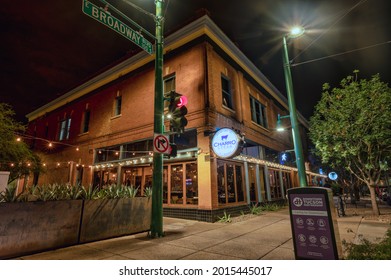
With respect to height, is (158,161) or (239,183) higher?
(158,161)

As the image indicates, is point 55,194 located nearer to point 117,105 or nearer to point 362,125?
point 117,105

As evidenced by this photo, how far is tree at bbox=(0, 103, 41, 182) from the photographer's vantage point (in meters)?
14.7

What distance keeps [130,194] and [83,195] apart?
4.85 feet

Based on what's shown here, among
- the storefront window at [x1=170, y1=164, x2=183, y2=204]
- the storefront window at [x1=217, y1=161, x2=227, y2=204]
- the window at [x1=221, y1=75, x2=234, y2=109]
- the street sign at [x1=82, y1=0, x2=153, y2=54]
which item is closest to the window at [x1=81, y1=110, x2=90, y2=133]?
the storefront window at [x1=170, y1=164, x2=183, y2=204]

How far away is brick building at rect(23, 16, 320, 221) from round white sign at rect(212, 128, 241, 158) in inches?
29.3

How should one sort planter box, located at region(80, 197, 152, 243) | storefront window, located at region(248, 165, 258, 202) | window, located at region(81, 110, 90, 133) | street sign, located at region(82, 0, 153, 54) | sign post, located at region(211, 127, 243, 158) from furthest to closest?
window, located at region(81, 110, 90, 133)
storefront window, located at region(248, 165, 258, 202)
sign post, located at region(211, 127, 243, 158)
planter box, located at region(80, 197, 152, 243)
street sign, located at region(82, 0, 153, 54)

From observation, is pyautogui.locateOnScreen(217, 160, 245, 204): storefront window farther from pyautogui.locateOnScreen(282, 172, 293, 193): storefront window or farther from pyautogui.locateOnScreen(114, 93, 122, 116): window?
pyautogui.locateOnScreen(114, 93, 122, 116): window

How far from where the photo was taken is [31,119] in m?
23.9

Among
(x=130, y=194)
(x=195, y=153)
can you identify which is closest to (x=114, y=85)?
(x=195, y=153)

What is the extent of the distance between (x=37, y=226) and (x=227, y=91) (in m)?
10.5

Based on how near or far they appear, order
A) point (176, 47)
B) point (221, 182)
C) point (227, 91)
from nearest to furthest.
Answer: point (221, 182)
point (176, 47)
point (227, 91)

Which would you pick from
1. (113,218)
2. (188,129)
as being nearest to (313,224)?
(113,218)

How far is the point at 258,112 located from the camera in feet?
52.3

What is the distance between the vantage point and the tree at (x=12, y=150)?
48.1 feet
